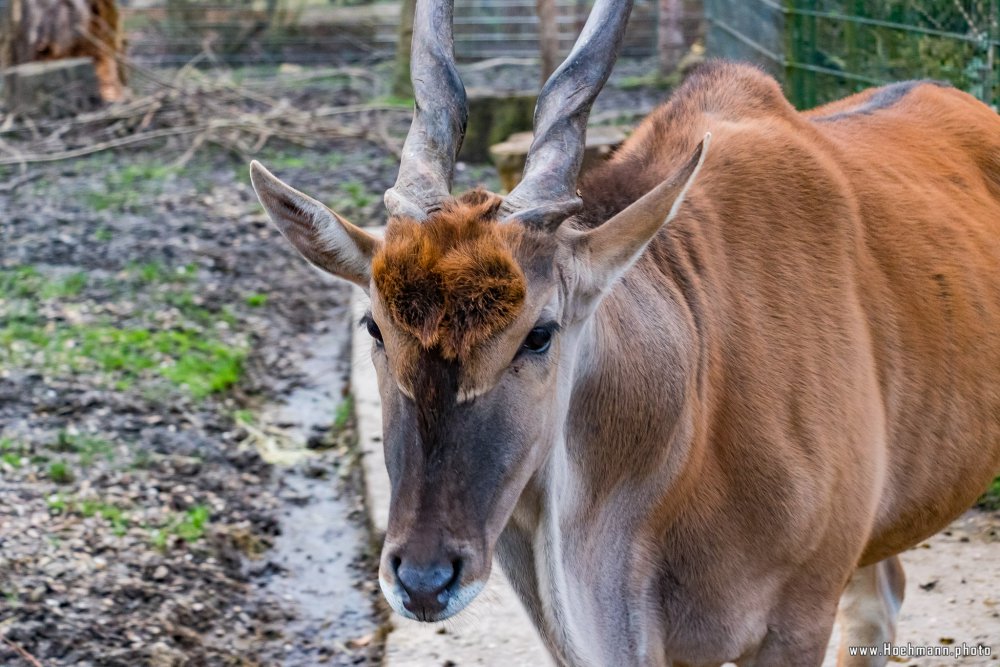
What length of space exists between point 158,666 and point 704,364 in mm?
2093

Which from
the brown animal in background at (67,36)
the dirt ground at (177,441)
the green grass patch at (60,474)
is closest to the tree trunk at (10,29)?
the brown animal in background at (67,36)

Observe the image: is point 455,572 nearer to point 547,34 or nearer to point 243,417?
point 243,417

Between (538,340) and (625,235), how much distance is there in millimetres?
279

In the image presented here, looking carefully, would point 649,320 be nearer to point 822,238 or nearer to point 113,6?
point 822,238

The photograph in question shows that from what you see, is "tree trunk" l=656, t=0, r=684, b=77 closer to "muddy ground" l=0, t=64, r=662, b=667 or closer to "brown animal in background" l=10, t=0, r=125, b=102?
"muddy ground" l=0, t=64, r=662, b=667

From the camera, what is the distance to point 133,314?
23.4ft

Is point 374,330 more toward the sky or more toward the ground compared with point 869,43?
more toward the sky

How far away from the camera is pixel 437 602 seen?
2412 mm

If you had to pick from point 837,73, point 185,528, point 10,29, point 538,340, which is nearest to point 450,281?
point 538,340

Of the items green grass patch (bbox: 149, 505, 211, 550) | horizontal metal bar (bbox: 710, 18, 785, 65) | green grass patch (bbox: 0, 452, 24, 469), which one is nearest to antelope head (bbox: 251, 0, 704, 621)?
green grass patch (bbox: 149, 505, 211, 550)

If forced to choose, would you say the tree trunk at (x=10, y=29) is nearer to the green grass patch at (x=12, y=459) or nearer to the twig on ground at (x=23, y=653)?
the green grass patch at (x=12, y=459)

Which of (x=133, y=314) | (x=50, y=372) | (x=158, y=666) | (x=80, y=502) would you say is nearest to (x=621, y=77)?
(x=133, y=314)

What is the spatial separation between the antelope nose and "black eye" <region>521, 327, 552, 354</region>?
0.45 m

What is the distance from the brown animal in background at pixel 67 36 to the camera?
12062 millimetres
